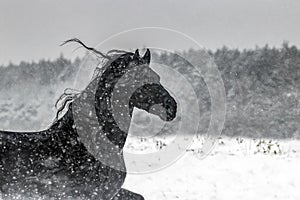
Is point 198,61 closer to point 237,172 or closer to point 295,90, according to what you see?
point 295,90

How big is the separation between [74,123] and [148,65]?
95cm

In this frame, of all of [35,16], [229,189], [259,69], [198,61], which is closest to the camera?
[229,189]

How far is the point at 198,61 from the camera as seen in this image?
27984 mm

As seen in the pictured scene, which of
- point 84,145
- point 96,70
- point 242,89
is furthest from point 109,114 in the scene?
point 242,89

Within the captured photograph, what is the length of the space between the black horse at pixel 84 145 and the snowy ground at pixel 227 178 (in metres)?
3.55

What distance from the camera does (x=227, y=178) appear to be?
9.17 meters

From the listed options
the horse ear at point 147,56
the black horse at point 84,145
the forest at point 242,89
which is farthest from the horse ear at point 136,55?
the forest at point 242,89

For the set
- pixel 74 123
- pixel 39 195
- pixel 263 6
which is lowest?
pixel 39 195

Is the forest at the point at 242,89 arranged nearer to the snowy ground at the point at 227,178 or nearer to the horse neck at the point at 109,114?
the snowy ground at the point at 227,178

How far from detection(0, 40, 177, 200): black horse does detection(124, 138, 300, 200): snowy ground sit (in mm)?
3554

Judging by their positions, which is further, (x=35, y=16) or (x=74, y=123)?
(x=35, y=16)

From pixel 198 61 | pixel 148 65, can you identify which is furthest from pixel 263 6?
pixel 148 65

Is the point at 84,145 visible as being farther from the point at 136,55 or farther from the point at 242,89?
the point at 242,89

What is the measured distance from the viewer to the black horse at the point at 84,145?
445 cm
